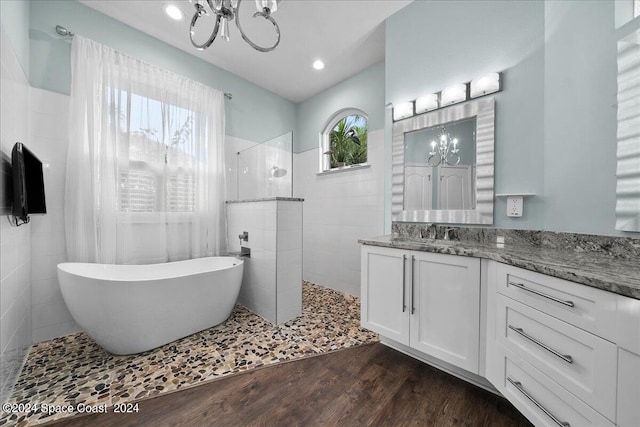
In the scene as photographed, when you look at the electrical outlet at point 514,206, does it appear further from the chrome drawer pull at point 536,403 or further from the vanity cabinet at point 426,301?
the chrome drawer pull at point 536,403

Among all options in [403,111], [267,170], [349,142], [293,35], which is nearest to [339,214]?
[349,142]

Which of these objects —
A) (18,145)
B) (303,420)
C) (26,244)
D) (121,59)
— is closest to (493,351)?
(303,420)

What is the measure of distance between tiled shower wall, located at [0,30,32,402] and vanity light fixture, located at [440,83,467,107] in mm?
2865

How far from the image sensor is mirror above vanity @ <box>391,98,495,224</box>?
1.67 meters

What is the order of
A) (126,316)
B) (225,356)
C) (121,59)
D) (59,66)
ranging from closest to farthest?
(126,316)
(225,356)
(59,66)
(121,59)

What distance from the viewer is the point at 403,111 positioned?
2.08 meters

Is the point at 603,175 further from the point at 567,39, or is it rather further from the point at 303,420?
the point at 303,420

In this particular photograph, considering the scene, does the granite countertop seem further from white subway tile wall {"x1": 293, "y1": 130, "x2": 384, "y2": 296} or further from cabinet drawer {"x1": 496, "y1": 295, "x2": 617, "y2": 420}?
white subway tile wall {"x1": 293, "y1": 130, "x2": 384, "y2": 296}

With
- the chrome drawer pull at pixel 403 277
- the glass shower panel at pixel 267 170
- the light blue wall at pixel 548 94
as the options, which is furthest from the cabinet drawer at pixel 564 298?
the glass shower panel at pixel 267 170

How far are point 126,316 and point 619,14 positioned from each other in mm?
3462

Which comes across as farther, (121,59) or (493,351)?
(121,59)

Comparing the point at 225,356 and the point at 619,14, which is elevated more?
the point at 619,14

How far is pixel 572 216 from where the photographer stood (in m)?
1.34

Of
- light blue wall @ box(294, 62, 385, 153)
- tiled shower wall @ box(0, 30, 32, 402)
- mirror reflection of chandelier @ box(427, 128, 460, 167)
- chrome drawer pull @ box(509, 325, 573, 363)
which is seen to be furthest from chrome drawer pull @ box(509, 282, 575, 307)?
tiled shower wall @ box(0, 30, 32, 402)
